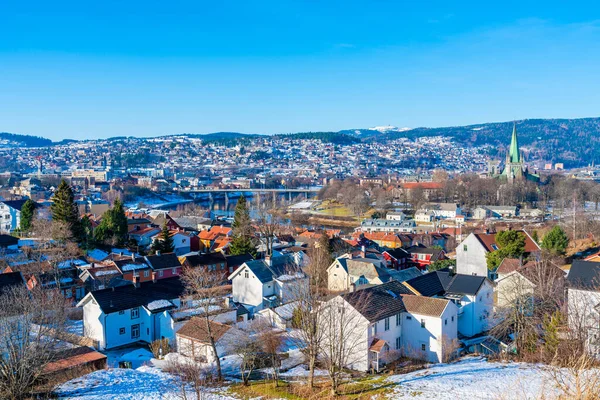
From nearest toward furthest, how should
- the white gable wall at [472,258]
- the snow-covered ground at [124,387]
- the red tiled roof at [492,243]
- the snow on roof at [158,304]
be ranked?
the snow-covered ground at [124,387] → the snow on roof at [158,304] → the white gable wall at [472,258] → the red tiled roof at [492,243]

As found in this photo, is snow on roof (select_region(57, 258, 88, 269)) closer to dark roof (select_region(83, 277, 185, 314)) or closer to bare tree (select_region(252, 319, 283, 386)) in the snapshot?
dark roof (select_region(83, 277, 185, 314))

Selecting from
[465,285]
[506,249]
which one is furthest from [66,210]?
[506,249]

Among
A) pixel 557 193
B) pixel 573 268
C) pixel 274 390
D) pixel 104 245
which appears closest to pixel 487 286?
pixel 573 268

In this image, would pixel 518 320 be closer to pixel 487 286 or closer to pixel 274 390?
pixel 487 286

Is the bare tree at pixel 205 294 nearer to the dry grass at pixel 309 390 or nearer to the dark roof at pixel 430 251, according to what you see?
the dry grass at pixel 309 390

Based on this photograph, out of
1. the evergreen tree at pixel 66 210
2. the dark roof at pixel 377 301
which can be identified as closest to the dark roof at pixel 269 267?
the dark roof at pixel 377 301

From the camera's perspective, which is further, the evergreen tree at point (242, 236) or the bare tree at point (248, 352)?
the evergreen tree at point (242, 236)
